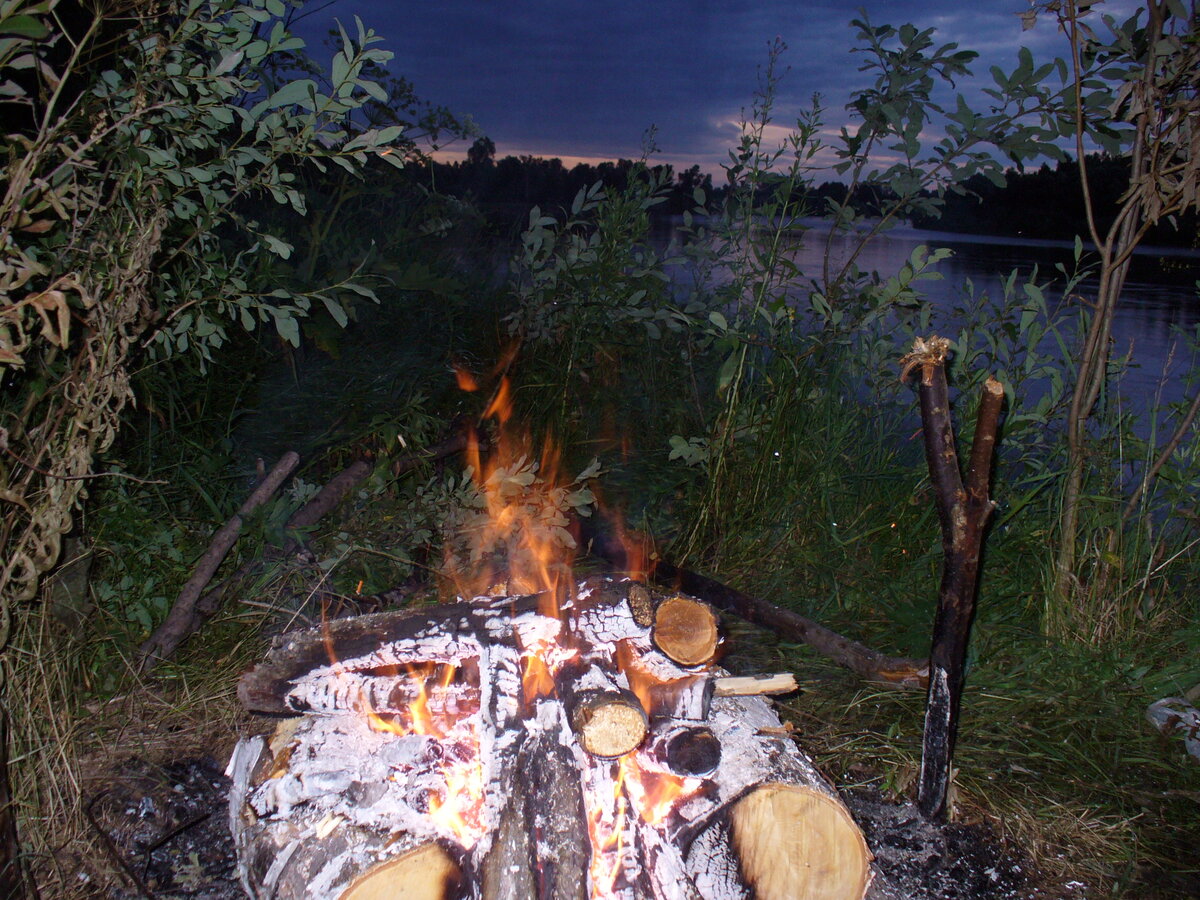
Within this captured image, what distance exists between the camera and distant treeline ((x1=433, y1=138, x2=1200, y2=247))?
3.46 m

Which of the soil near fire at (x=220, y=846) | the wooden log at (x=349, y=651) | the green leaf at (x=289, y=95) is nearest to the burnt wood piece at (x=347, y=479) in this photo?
the soil near fire at (x=220, y=846)

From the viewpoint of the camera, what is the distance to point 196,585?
244 cm

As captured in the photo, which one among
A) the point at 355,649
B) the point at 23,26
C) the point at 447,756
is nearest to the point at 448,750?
the point at 447,756

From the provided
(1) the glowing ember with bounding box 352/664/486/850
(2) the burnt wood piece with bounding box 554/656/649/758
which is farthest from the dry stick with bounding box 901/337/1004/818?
(1) the glowing ember with bounding box 352/664/486/850

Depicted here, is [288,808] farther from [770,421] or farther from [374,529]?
[770,421]

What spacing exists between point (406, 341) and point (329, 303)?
6.35 feet

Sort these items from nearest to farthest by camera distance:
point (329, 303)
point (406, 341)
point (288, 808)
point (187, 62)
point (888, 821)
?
point (288, 808), point (187, 62), point (888, 821), point (329, 303), point (406, 341)

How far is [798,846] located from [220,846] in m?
1.41

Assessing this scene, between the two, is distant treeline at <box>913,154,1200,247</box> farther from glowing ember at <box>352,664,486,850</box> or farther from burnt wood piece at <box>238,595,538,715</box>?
glowing ember at <box>352,664,486,850</box>

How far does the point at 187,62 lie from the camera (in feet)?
6.06

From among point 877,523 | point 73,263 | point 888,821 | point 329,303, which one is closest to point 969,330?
point 877,523

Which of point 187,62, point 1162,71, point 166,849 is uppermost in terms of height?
point 1162,71

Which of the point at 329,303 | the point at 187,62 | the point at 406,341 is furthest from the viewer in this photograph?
the point at 406,341

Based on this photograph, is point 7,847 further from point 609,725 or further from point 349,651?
point 609,725
